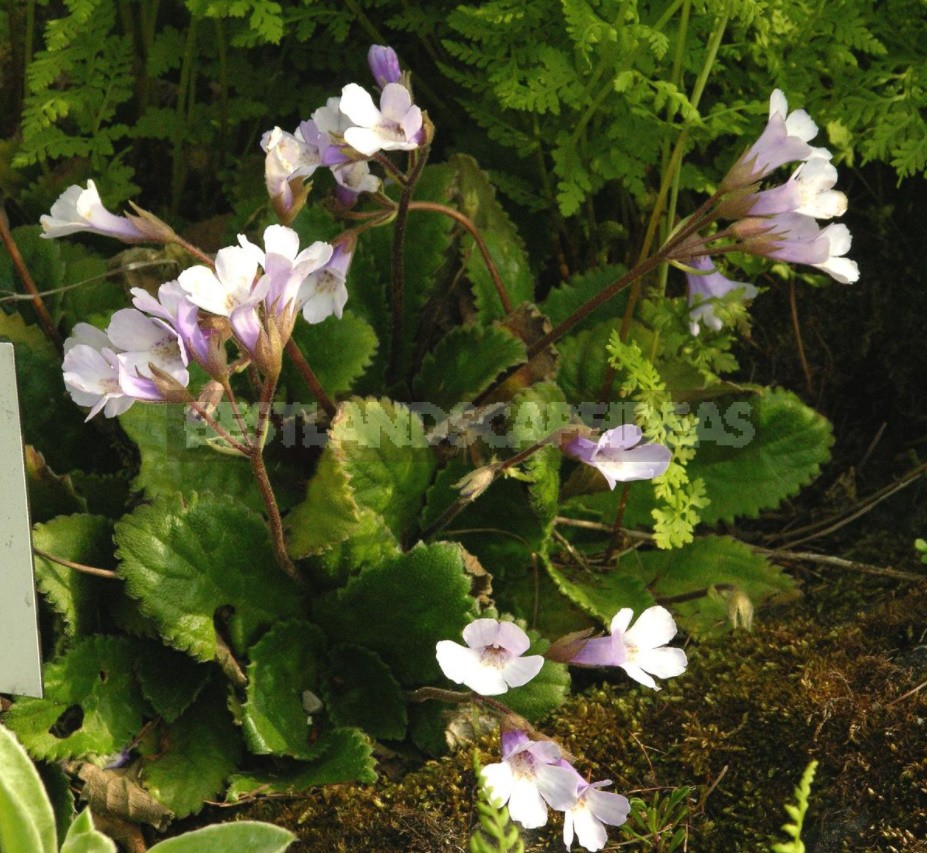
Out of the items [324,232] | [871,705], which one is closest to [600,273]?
[324,232]

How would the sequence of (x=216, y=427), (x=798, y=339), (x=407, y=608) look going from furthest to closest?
(x=798, y=339) < (x=407, y=608) < (x=216, y=427)

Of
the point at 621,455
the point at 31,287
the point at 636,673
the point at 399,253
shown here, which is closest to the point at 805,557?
the point at 621,455

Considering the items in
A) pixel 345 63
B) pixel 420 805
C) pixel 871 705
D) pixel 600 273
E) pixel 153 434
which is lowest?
pixel 420 805

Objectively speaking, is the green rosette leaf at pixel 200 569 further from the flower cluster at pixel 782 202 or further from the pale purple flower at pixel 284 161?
the flower cluster at pixel 782 202

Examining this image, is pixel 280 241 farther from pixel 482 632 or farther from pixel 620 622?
pixel 620 622

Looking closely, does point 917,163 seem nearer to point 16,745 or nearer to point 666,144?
point 666,144

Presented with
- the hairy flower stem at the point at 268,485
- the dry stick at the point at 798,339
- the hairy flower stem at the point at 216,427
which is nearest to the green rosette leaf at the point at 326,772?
the hairy flower stem at the point at 268,485
